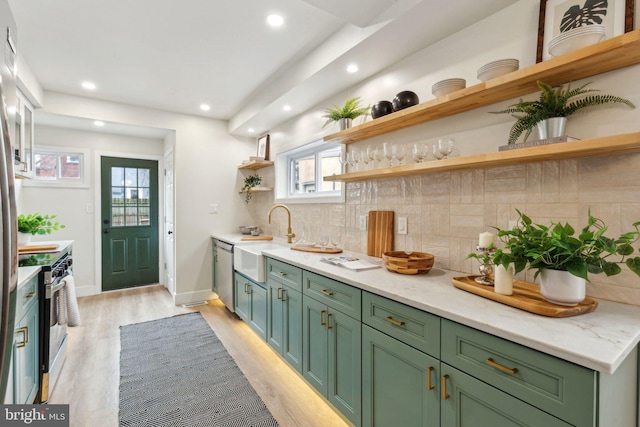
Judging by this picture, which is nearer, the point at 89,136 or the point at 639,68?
the point at 639,68

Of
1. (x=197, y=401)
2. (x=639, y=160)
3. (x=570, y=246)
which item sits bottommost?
(x=197, y=401)

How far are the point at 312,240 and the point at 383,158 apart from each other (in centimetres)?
130

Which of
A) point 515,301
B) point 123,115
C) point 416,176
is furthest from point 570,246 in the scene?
point 123,115

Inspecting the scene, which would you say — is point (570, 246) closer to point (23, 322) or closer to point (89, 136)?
point (23, 322)

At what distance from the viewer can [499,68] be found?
4.69 feet

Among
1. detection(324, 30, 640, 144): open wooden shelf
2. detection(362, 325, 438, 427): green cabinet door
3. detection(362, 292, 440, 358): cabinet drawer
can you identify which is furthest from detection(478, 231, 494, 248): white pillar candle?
detection(324, 30, 640, 144): open wooden shelf

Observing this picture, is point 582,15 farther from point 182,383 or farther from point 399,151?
point 182,383

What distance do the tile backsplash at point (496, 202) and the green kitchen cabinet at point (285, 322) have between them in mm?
706

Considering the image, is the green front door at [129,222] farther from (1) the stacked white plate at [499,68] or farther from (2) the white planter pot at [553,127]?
(2) the white planter pot at [553,127]

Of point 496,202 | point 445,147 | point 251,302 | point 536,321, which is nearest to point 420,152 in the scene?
point 445,147

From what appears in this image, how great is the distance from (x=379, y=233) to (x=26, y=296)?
2166mm

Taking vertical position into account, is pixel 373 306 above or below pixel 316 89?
below

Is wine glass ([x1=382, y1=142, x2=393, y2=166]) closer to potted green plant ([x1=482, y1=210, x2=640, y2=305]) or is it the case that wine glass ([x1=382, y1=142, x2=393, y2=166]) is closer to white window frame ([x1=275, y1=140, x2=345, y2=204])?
white window frame ([x1=275, y1=140, x2=345, y2=204])

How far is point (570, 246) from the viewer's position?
102 centimetres
